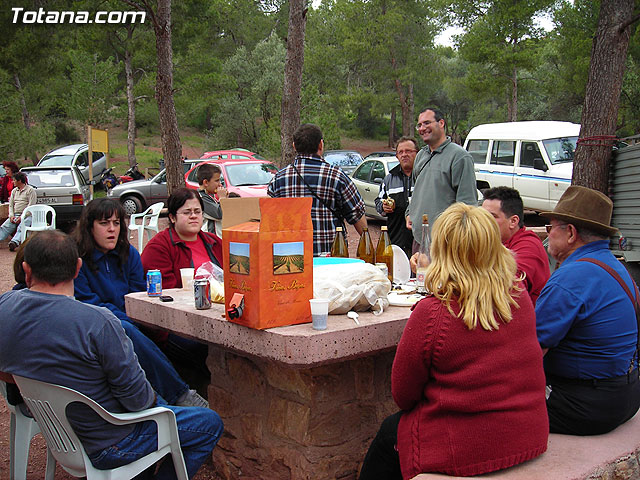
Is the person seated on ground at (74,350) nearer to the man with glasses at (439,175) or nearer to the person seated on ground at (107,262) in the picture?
the person seated on ground at (107,262)

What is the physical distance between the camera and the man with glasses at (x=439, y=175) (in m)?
4.57

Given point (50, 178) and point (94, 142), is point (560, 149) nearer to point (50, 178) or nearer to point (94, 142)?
point (94, 142)

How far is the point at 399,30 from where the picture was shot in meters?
30.7

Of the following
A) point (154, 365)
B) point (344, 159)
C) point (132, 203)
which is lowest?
point (132, 203)

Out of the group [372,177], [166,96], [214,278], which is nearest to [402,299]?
[214,278]

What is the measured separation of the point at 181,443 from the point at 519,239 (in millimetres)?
2098

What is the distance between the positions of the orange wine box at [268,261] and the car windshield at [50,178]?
43.6 feet

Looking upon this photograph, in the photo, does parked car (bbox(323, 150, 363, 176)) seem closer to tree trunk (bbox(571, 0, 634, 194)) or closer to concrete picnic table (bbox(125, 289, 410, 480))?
tree trunk (bbox(571, 0, 634, 194))

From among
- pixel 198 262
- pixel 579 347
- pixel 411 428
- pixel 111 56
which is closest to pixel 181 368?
pixel 198 262

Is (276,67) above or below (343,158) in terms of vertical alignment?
above

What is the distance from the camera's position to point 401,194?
5.68 meters

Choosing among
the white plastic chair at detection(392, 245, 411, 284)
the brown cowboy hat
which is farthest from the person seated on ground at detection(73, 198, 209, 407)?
the brown cowboy hat

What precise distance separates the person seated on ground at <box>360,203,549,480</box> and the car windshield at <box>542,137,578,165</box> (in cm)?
1130

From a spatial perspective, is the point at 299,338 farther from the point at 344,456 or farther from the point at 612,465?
the point at 612,465
